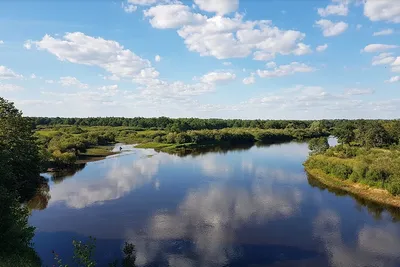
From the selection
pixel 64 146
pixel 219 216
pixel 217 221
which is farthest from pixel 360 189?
pixel 64 146

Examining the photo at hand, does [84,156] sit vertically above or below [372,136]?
below

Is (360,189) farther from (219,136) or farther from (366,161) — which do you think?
(219,136)

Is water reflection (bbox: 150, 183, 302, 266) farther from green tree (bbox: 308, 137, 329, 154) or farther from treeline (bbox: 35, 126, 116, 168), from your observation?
green tree (bbox: 308, 137, 329, 154)

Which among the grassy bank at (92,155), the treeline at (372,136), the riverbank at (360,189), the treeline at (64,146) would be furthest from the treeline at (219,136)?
the riverbank at (360,189)

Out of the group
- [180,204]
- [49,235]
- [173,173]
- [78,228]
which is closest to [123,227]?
[78,228]

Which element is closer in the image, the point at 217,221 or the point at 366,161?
the point at 217,221

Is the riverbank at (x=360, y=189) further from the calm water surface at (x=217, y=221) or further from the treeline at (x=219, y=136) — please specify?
the treeline at (x=219, y=136)

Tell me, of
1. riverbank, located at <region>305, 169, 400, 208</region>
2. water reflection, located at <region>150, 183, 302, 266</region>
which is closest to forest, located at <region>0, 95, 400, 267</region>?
riverbank, located at <region>305, 169, 400, 208</region>
